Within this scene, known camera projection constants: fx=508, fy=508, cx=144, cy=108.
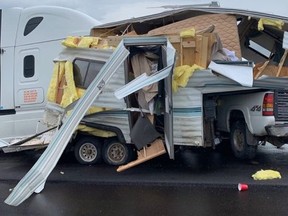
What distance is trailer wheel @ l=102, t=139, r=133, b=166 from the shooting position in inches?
381

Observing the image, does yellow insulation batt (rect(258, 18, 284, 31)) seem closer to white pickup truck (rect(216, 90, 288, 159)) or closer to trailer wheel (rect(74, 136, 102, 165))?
white pickup truck (rect(216, 90, 288, 159))

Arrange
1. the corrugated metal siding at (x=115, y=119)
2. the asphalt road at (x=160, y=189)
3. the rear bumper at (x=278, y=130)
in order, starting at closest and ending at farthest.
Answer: the asphalt road at (x=160, y=189) → the rear bumper at (x=278, y=130) → the corrugated metal siding at (x=115, y=119)

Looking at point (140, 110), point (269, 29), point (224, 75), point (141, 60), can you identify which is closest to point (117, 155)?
point (140, 110)

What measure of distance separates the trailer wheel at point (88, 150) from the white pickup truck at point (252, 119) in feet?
7.88

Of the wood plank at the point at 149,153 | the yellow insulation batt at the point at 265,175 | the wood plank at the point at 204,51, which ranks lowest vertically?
the yellow insulation batt at the point at 265,175

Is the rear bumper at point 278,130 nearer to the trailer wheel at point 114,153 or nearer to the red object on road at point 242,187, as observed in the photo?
the red object on road at point 242,187

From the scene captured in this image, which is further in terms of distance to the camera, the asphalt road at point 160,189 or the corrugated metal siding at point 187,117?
the corrugated metal siding at point 187,117

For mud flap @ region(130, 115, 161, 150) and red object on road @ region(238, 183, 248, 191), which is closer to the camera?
red object on road @ region(238, 183, 248, 191)

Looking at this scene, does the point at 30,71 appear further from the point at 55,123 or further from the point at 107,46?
Result: the point at 107,46

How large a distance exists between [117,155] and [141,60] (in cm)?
197

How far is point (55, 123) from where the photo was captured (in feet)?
32.9

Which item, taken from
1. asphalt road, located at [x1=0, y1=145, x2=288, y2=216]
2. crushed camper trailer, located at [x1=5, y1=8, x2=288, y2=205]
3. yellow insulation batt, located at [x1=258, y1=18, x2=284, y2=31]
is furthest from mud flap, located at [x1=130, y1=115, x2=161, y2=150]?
yellow insulation batt, located at [x1=258, y1=18, x2=284, y2=31]

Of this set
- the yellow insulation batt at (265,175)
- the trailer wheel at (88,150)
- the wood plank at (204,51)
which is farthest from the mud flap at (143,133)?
the yellow insulation batt at (265,175)

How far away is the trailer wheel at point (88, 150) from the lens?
9.90 metres
